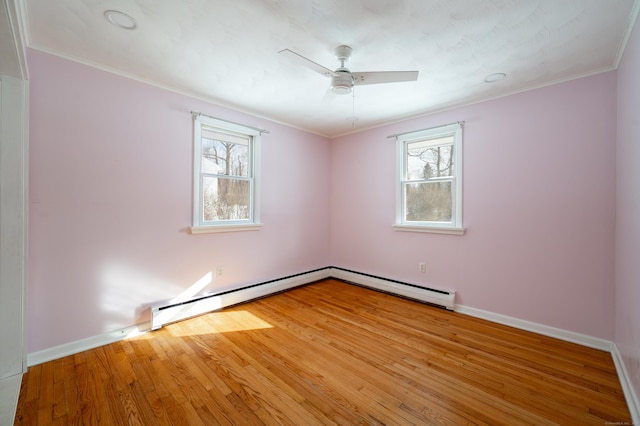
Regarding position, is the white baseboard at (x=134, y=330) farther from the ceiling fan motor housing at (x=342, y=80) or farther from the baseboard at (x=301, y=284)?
the ceiling fan motor housing at (x=342, y=80)

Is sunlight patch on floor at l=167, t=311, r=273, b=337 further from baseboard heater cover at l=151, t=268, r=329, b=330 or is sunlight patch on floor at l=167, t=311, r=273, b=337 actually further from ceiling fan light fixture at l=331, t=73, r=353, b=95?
ceiling fan light fixture at l=331, t=73, r=353, b=95

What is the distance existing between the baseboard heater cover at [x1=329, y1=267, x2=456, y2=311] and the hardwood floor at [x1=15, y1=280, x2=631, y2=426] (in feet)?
1.33

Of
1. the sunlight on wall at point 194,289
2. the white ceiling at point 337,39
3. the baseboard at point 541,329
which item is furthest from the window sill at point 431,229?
the sunlight on wall at point 194,289

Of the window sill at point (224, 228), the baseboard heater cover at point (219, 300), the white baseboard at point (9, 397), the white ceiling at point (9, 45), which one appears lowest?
the white baseboard at point (9, 397)

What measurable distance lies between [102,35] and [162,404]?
268 centimetres

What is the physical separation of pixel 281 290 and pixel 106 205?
95.2 inches

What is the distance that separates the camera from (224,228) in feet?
11.3

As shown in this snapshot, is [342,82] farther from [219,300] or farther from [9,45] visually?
[219,300]

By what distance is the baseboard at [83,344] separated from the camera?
221 cm

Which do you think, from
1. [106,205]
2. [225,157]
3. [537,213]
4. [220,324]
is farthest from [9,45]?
[537,213]

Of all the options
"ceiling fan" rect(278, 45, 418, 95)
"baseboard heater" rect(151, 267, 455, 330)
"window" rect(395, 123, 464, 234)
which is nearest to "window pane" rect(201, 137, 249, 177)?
"baseboard heater" rect(151, 267, 455, 330)

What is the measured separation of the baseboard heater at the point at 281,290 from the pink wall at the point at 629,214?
4.90 ft

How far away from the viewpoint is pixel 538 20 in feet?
6.04

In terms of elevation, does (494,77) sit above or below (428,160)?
above
